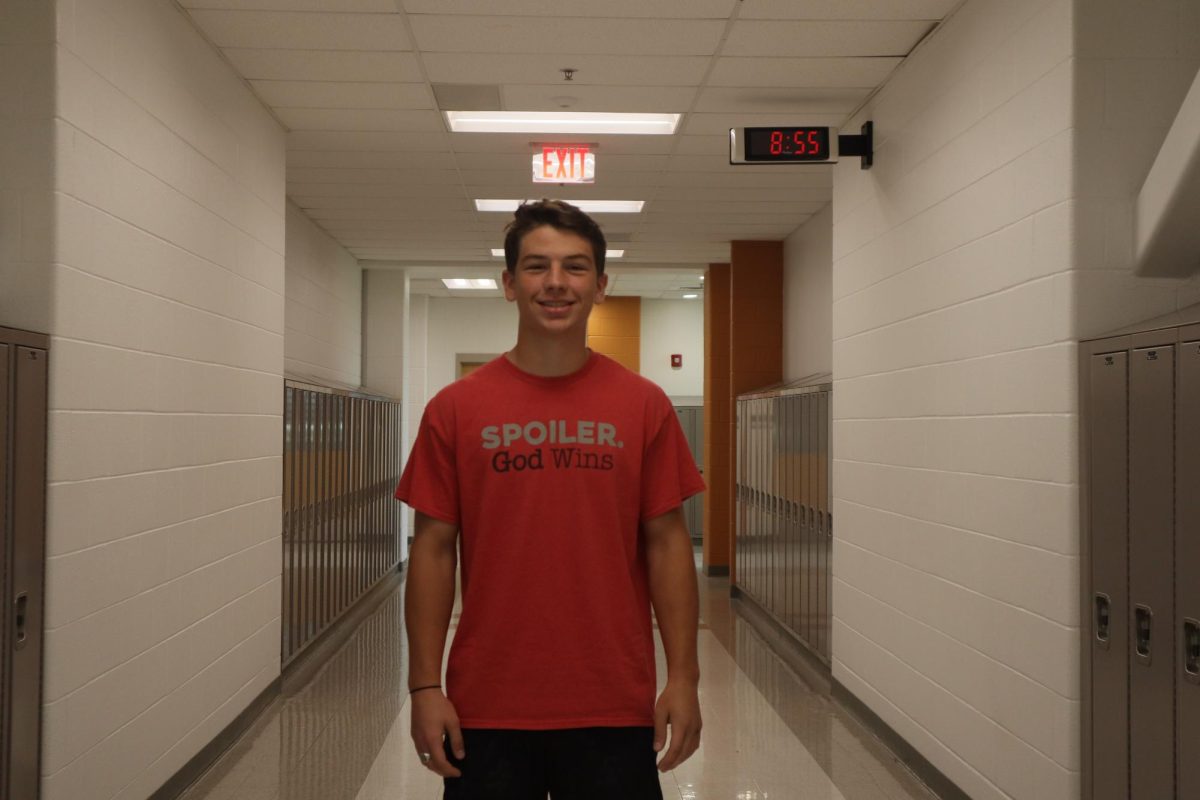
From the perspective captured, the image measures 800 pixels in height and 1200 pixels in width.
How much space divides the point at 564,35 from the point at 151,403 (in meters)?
1.99

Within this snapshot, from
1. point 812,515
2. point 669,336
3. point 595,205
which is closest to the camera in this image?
point 812,515

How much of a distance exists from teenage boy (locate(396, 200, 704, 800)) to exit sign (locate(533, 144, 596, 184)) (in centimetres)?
381

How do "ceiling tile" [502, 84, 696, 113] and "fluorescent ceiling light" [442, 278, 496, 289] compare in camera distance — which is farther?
"fluorescent ceiling light" [442, 278, 496, 289]

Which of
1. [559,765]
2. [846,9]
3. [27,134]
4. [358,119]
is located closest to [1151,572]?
[559,765]

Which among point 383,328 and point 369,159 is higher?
point 369,159

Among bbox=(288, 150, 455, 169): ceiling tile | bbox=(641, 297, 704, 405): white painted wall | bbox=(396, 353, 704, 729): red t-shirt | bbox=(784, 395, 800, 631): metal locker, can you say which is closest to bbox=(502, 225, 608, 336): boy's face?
bbox=(396, 353, 704, 729): red t-shirt

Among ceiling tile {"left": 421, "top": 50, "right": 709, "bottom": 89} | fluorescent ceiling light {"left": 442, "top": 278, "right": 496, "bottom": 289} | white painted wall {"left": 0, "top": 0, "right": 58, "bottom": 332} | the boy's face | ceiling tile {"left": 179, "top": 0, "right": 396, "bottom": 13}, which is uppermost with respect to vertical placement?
fluorescent ceiling light {"left": 442, "top": 278, "right": 496, "bottom": 289}

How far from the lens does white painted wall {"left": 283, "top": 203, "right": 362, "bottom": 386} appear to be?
23.1ft

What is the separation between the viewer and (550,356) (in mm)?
1672

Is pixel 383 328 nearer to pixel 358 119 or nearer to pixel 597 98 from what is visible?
pixel 358 119

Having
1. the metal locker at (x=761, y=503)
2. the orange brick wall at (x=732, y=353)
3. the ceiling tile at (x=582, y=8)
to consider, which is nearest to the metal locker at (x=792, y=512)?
the metal locker at (x=761, y=503)

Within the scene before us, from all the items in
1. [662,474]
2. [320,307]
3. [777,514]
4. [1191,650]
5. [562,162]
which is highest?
[562,162]

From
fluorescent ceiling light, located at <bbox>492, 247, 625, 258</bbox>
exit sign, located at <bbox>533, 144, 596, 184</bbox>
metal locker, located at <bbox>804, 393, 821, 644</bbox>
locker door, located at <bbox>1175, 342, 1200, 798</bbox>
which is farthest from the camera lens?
fluorescent ceiling light, located at <bbox>492, 247, 625, 258</bbox>

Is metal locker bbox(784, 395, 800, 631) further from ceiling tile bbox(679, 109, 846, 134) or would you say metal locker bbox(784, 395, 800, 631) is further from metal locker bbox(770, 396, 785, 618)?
ceiling tile bbox(679, 109, 846, 134)
